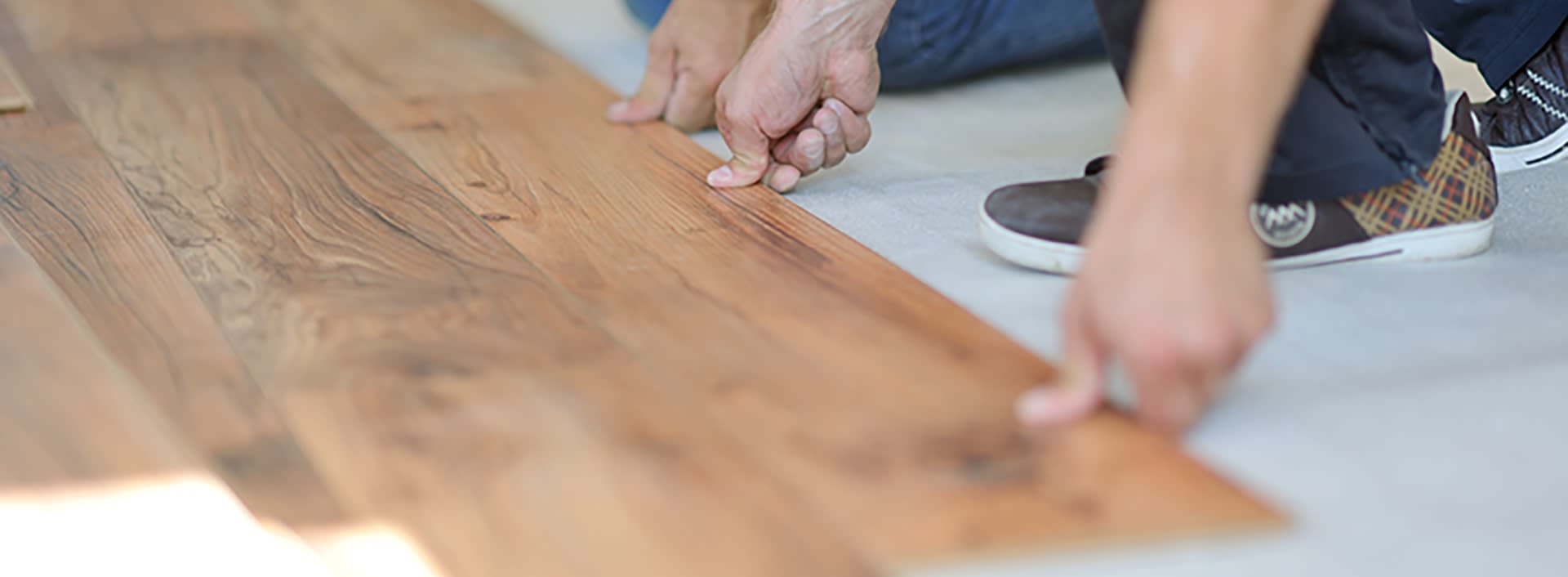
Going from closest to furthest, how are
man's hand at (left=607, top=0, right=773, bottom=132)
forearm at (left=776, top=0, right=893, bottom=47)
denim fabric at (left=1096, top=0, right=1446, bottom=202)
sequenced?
denim fabric at (left=1096, top=0, right=1446, bottom=202)
forearm at (left=776, top=0, right=893, bottom=47)
man's hand at (left=607, top=0, right=773, bottom=132)

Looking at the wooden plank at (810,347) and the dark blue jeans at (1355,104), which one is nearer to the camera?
the wooden plank at (810,347)

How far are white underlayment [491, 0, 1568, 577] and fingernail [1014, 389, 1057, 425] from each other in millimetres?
92

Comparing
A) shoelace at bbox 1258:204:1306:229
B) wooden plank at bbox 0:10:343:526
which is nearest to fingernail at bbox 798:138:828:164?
shoelace at bbox 1258:204:1306:229

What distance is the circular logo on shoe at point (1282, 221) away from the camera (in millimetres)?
1285

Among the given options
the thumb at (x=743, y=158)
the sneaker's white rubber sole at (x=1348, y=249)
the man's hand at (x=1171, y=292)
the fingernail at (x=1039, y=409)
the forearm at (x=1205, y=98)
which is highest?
the forearm at (x=1205, y=98)

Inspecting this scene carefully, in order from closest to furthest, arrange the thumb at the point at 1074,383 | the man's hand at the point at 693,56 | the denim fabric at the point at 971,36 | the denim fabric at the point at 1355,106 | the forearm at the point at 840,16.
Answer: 1. the thumb at the point at 1074,383
2. the denim fabric at the point at 1355,106
3. the forearm at the point at 840,16
4. the man's hand at the point at 693,56
5. the denim fabric at the point at 971,36

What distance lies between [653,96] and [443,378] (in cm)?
93

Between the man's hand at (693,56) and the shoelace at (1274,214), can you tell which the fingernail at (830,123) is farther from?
the shoelace at (1274,214)

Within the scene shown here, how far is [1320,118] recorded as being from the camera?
4.08 feet

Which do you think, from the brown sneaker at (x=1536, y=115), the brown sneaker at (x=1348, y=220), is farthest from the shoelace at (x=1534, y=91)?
the brown sneaker at (x=1348, y=220)

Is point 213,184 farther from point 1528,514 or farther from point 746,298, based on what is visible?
point 1528,514

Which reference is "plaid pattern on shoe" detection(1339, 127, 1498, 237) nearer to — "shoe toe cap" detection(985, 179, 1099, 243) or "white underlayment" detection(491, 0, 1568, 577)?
"white underlayment" detection(491, 0, 1568, 577)

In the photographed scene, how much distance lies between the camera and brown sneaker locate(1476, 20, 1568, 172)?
1638mm

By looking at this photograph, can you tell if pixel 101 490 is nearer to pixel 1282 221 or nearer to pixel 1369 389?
pixel 1369 389
